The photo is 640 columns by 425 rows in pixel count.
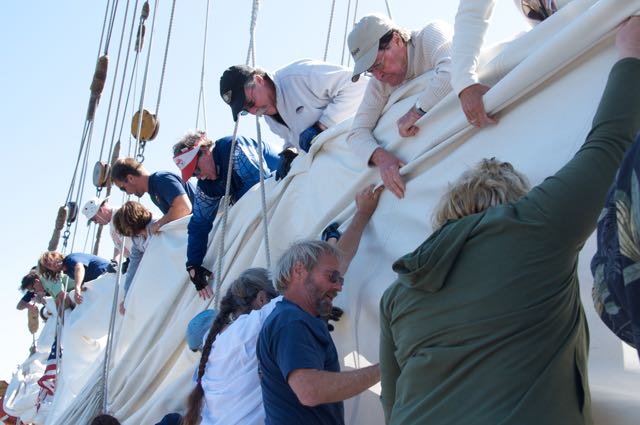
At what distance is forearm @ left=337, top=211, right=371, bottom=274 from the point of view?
9.09 ft

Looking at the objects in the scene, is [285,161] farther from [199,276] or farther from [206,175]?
[199,276]

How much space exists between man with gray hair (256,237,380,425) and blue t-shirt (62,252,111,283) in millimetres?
4431

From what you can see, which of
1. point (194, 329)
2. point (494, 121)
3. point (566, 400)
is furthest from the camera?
point (194, 329)

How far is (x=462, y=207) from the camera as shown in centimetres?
170

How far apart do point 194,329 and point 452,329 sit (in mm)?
1568

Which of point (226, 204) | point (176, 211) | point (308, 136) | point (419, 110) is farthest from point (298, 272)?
point (176, 211)

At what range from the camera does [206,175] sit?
4137 mm

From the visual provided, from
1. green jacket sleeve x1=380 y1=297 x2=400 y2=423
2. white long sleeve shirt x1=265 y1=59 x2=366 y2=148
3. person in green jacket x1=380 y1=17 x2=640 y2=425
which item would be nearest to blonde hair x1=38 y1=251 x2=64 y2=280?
white long sleeve shirt x1=265 y1=59 x2=366 y2=148

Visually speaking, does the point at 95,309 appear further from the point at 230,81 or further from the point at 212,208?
the point at 230,81

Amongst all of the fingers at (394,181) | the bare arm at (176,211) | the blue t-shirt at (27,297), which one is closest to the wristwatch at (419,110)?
the fingers at (394,181)

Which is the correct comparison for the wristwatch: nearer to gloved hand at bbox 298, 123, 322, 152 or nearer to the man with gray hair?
the man with gray hair

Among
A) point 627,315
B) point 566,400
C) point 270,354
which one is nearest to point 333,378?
point 270,354

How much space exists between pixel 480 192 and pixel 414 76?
126cm

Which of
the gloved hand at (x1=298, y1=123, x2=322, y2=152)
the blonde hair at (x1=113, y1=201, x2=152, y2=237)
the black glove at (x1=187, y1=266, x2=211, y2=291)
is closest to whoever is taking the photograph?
the gloved hand at (x1=298, y1=123, x2=322, y2=152)
